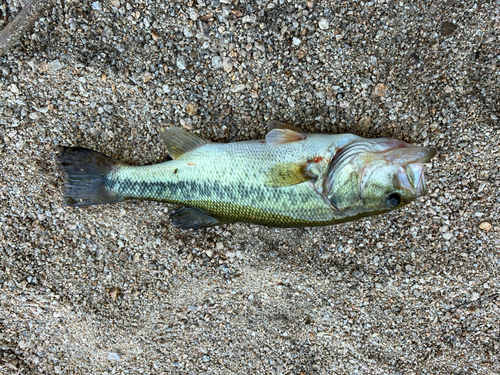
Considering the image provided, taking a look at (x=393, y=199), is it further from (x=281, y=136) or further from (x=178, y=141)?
(x=178, y=141)

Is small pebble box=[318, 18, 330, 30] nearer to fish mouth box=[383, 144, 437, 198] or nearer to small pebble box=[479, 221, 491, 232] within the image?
fish mouth box=[383, 144, 437, 198]

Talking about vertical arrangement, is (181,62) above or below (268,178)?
above

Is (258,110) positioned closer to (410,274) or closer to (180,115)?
(180,115)

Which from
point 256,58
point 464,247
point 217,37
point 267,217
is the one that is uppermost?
point 217,37

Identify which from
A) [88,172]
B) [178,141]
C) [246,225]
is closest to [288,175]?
[246,225]

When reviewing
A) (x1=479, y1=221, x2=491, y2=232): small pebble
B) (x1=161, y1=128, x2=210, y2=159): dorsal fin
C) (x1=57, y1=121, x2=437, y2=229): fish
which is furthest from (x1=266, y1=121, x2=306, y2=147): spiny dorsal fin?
(x1=479, y1=221, x2=491, y2=232): small pebble

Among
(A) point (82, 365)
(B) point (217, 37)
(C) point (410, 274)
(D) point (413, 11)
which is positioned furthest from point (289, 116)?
(A) point (82, 365)
